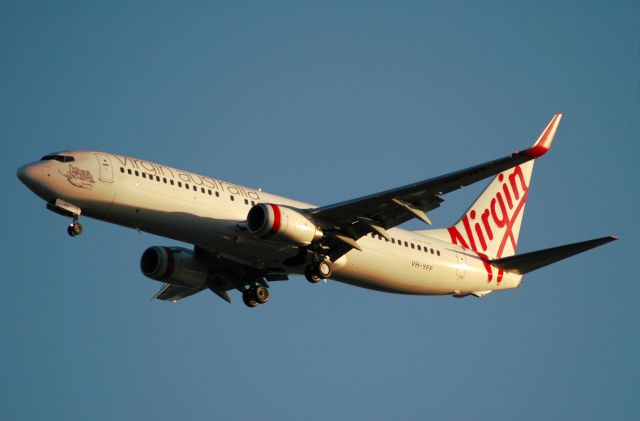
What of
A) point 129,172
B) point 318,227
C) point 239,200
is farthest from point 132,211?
point 318,227

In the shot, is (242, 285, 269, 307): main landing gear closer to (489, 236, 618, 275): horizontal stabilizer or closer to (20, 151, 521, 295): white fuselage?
(20, 151, 521, 295): white fuselage

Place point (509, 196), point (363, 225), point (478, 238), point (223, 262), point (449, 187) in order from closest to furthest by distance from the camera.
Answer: point (449, 187)
point (363, 225)
point (223, 262)
point (478, 238)
point (509, 196)

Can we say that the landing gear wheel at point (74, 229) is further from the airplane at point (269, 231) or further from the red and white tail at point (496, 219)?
the red and white tail at point (496, 219)

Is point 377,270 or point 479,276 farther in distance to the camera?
point 479,276

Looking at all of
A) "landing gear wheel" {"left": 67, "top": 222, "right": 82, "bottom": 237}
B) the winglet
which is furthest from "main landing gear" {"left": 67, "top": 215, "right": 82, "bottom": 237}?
the winglet

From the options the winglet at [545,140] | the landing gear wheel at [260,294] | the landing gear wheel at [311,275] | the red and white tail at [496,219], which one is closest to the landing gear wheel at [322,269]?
the landing gear wheel at [311,275]

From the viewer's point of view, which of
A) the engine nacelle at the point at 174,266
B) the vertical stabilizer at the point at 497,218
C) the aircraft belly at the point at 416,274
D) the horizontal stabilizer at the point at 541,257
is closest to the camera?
the horizontal stabilizer at the point at 541,257

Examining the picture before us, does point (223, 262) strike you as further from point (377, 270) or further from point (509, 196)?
point (509, 196)
